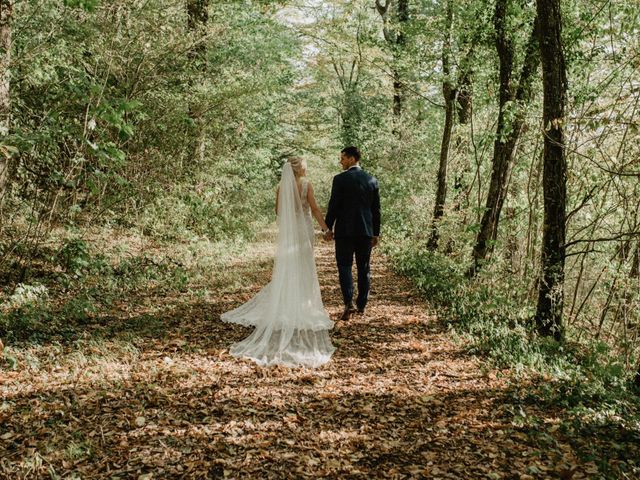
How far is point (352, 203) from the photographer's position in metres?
7.26

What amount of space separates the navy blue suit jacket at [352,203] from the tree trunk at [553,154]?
2488mm

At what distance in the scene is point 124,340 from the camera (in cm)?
611

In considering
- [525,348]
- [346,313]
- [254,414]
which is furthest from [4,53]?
[525,348]

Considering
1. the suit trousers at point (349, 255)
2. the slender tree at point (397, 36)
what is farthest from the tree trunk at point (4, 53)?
the slender tree at point (397, 36)

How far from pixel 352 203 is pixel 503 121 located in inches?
134

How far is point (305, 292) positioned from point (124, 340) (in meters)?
2.55

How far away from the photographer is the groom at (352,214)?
725 cm

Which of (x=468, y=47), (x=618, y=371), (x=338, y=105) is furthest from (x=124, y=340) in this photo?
(x=338, y=105)

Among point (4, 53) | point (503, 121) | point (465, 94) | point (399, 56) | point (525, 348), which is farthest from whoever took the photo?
point (399, 56)

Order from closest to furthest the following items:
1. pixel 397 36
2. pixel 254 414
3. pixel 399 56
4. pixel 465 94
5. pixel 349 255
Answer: pixel 254 414 < pixel 349 255 < pixel 465 94 < pixel 399 56 < pixel 397 36

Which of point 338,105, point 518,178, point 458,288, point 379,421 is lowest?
point 379,421

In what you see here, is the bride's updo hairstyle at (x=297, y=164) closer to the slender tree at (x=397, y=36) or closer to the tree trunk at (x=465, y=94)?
the tree trunk at (x=465, y=94)

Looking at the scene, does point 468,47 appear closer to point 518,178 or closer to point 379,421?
point 518,178

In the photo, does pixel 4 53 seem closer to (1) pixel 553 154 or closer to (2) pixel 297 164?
(2) pixel 297 164
